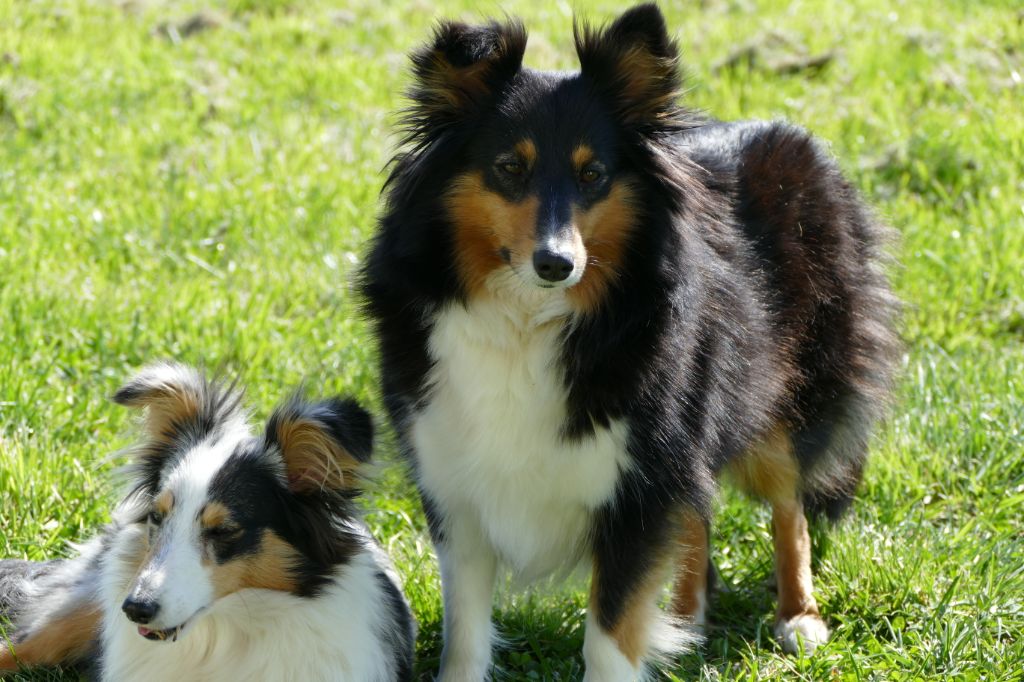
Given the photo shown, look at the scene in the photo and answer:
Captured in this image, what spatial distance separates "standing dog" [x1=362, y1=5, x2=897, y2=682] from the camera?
340 cm

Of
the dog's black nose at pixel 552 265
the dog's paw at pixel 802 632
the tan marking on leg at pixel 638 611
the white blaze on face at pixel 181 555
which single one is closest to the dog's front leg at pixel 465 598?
the tan marking on leg at pixel 638 611

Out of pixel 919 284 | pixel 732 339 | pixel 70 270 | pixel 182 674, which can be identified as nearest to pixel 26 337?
pixel 70 270

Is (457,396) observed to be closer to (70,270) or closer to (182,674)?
(182,674)

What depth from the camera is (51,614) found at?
3.88 meters

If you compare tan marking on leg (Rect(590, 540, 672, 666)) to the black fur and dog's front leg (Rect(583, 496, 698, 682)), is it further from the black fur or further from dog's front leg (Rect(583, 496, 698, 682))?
the black fur

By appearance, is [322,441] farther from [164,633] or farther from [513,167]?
[513,167]

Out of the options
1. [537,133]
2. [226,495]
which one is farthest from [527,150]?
[226,495]

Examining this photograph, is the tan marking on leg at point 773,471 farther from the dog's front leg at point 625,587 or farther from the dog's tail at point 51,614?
the dog's tail at point 51,614

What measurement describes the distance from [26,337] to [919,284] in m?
4.22

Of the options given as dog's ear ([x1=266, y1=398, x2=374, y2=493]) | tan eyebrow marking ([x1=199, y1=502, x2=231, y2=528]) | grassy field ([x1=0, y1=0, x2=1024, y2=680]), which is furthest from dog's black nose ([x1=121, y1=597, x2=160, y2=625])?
grassy field ([x1=0, y1=0, x2=1024, y2=680])

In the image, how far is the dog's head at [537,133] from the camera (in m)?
3.35

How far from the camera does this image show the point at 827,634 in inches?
168

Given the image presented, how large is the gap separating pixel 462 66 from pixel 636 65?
1.62ft

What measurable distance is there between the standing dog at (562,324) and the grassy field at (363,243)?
1.20 ft
